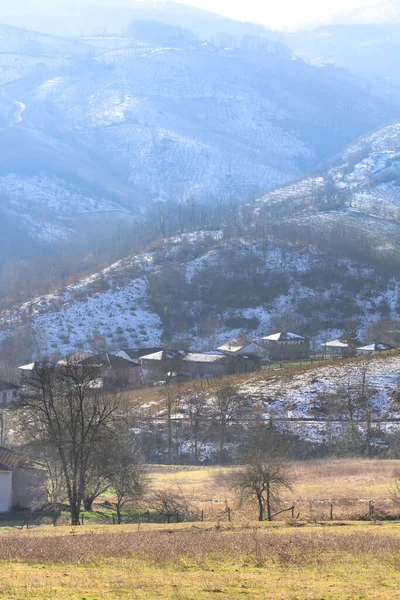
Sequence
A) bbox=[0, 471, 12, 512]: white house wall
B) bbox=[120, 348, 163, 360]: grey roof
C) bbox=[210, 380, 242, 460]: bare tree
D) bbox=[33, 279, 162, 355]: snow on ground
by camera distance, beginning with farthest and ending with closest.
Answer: bbox=[33, 279, 162, 355]: snow on ground → bbox=[120, 348, 163, 360]: grey roof → bbox=[210, 380, 242, 460]: bare tree → bbox=[0, 471, 12, 512]: white house wall

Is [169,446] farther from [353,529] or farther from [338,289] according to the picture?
[338,289]

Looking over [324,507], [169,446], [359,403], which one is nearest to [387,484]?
[324,507]

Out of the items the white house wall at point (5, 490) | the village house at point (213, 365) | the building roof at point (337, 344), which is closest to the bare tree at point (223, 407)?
the white house wall at point (5, 490)

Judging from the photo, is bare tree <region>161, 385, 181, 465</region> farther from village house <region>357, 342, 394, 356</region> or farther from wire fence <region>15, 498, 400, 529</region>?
village house <region>357, 342, 394, 356</region>

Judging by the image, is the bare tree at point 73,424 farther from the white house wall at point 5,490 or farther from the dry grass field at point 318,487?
the dry grass field at point 318,487

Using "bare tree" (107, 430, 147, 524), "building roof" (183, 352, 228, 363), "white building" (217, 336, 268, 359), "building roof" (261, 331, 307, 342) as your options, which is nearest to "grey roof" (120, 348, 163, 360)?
"building roof" (183, 352, 228, 363)

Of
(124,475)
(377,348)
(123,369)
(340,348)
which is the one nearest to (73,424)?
(124,475)

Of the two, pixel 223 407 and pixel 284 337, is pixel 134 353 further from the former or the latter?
pixel 223 407
